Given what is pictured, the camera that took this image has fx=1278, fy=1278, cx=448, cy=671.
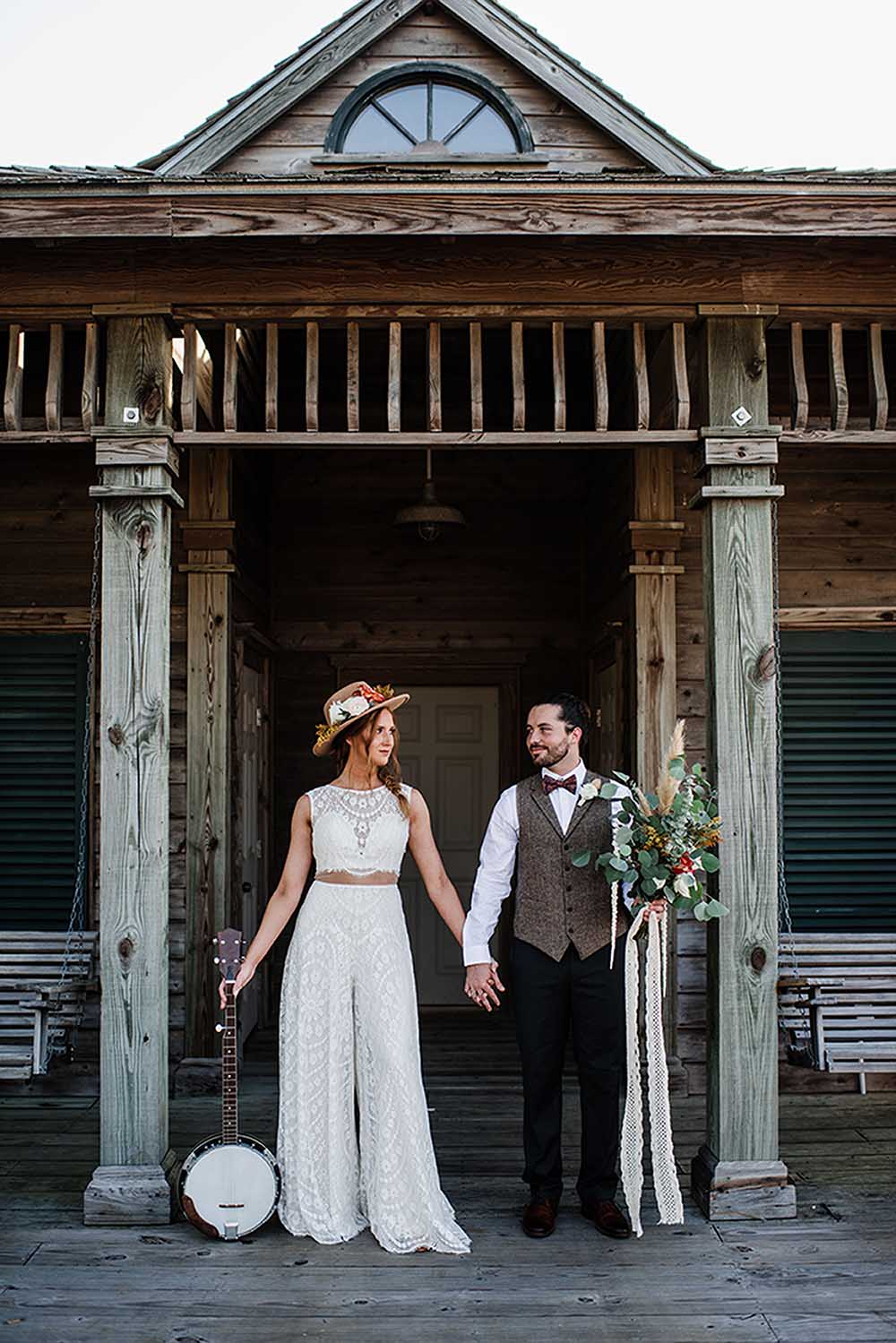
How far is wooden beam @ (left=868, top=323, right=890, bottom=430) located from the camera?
4539mm

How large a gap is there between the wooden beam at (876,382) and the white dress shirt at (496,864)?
165 cm

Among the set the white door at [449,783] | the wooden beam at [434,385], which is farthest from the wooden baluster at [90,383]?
the white door at [449,783]

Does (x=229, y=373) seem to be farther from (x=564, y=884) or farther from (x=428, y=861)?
(x=564, y=884)

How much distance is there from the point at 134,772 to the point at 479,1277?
204cm

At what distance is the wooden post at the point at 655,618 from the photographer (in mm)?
6406

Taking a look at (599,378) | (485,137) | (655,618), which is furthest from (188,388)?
(485,137)

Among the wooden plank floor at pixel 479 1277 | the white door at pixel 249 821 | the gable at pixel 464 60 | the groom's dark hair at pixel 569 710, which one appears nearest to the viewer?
the wooden plank floor at pixel 479 1277

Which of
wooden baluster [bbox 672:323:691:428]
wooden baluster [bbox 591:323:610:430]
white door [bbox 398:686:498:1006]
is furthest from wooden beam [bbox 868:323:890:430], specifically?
white door [bbox 398:686:498:1006]

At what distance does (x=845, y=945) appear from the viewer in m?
5.78

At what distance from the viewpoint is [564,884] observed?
171 inches

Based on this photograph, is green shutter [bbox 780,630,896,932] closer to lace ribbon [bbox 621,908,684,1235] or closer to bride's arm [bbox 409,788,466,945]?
lace ribbon [bbox 621,908,684,1235]

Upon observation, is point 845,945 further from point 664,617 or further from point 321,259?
point 321,259

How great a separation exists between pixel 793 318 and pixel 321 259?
Answer: 68.7 inches

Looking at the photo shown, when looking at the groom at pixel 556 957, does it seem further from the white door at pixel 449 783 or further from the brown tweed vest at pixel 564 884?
the white door at pixel 449 783
